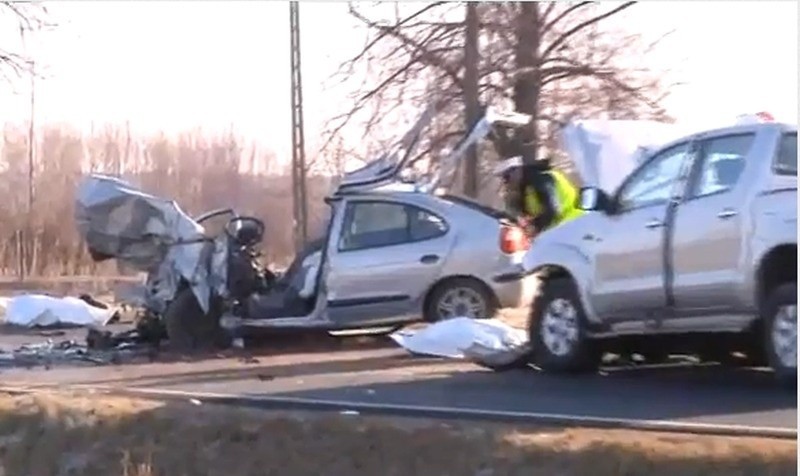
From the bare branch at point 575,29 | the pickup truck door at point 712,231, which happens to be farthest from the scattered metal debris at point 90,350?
the bare branch at point 575,29

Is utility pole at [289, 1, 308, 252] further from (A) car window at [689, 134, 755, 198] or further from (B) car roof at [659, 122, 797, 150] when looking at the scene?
(A) car window at [689, 134, 755, 198]

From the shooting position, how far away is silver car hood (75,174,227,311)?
16.6 metres

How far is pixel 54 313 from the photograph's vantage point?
20.5 m

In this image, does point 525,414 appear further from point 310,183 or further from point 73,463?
point 310,183

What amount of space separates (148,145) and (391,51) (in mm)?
17584

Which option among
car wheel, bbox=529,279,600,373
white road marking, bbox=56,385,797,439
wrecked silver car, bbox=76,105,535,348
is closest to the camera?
white road marking, bbox=56,385,797,439

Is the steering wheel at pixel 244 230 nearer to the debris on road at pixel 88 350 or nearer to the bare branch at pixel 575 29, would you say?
the debris on road at pixel 88 350

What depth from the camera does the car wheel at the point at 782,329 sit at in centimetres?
1046

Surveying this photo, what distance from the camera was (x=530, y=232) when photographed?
1606cm

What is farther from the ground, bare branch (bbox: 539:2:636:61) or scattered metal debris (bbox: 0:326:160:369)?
bare branch (bbox: 539:2:636:61)

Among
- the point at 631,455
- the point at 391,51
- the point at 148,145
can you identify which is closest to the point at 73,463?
the point at 631,455

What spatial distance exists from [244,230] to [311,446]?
6.68 meters

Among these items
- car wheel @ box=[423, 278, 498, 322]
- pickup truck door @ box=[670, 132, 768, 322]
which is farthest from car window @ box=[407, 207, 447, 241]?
pickup truck door @ box=[670, 132, 768, 322]

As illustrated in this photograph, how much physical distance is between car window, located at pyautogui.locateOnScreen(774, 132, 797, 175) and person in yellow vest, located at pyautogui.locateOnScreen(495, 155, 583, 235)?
525 cm
